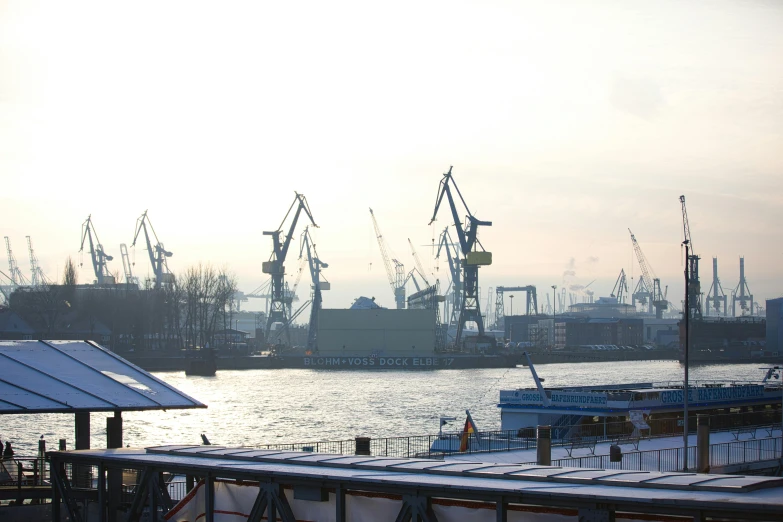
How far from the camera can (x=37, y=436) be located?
51281 mm

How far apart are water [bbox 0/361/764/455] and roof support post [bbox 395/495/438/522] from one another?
37.8m

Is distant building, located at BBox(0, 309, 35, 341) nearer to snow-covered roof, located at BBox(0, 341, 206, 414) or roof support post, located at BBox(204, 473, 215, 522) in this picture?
snow-covered roof, located at BBox(0, 341, 206, 414)

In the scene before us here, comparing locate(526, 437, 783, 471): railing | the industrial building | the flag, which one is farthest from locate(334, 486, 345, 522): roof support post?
the industrial building

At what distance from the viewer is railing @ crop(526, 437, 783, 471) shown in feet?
84.4

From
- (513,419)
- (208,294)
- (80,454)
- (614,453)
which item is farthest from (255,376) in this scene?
(80,454)

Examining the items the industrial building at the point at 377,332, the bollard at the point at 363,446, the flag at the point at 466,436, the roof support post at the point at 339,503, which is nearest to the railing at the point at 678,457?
the flag at the point at 466,436

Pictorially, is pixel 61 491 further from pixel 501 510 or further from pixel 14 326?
pixel 14 326

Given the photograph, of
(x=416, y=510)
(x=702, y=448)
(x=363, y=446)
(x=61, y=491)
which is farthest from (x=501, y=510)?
(x=702, y=448)

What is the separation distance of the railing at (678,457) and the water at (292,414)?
2470 cm

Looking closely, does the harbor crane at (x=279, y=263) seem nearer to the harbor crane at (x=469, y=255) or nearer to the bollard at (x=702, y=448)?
the harbor crane at (x=469, y=255)

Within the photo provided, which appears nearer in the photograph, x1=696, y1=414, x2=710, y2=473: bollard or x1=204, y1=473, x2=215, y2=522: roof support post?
x1=204, y1=473, x2=215, y2=522: roof support post

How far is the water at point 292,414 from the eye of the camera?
53.2 m

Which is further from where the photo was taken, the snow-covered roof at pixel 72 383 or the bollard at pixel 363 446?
the bollard at pixel 363 446

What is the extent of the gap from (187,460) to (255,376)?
4469 inches
